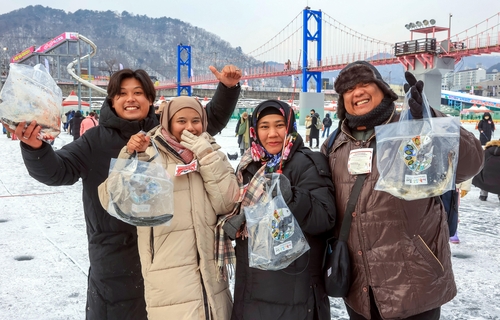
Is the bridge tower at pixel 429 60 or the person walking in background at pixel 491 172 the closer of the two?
the person walking in background at pixel 491 172

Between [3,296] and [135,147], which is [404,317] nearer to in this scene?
[135,147]

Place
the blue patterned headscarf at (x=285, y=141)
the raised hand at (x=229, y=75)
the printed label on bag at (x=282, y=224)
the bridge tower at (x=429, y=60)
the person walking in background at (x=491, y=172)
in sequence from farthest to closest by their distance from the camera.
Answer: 1. the bridge tower at (x=429, y=60)
2. the person walking in background at (x=491, y=172)
3. the raised hand at (x=229, y=75)
4. the blue patterned headscarf at (x=285, y=141)
5. the printed label on bag at (x=282, y=224)

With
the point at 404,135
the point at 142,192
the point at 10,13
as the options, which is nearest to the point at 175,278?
the point at 142,192

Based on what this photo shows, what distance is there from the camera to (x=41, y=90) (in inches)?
53.3

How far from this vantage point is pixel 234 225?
1498mm

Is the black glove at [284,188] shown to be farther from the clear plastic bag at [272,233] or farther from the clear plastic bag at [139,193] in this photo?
the clear plastic bag at [139,193]

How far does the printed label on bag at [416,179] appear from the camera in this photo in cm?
134

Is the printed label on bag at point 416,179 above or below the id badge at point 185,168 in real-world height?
below

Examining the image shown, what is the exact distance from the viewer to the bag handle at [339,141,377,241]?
1524mm

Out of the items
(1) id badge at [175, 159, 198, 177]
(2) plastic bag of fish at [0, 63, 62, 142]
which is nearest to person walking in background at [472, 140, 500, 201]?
(1) id badge at [175, 159, 198, 177]

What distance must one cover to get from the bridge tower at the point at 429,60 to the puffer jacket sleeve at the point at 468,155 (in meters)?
22.0

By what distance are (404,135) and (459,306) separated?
170cm

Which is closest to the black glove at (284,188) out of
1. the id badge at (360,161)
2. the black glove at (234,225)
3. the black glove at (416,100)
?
the black glove at (234,225)

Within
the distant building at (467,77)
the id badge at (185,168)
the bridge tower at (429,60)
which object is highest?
the distant building at (467,77)
